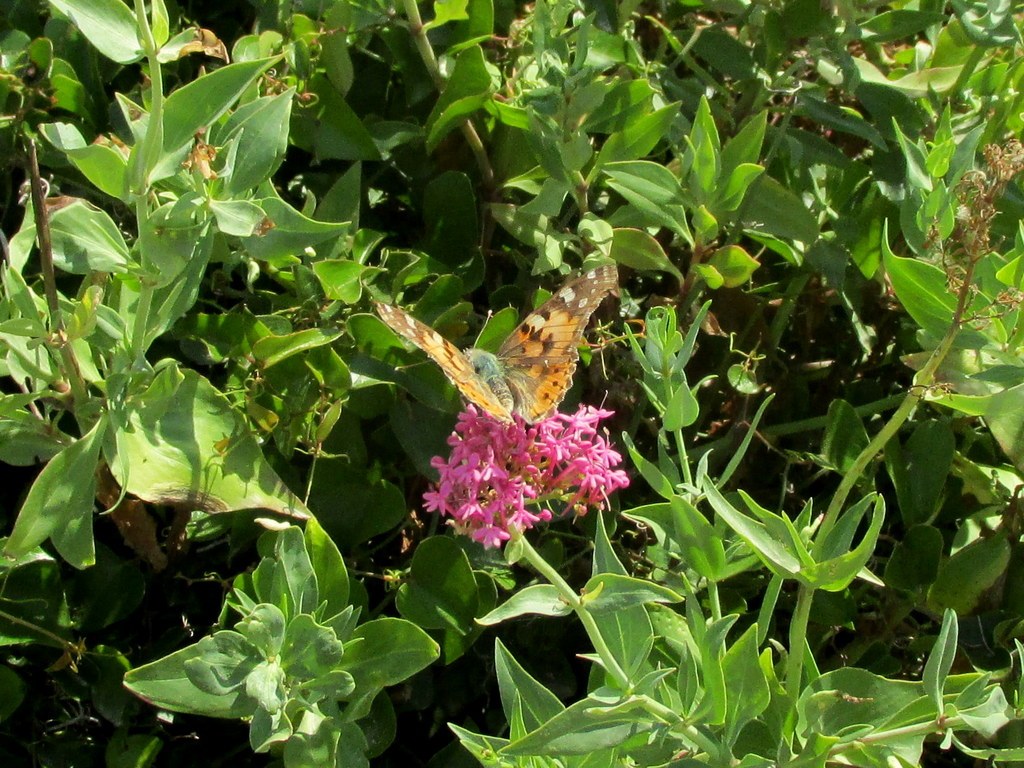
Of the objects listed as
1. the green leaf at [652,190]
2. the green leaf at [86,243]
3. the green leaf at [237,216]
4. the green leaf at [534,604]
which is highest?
the green leaf at [237,216]

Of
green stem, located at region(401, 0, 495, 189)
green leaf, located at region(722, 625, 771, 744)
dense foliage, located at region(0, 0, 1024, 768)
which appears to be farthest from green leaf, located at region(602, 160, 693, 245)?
green leaf, located at region(722, 625, 771, 744)

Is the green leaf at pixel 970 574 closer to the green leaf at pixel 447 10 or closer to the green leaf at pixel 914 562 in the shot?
the green leaf at pixel 914 562

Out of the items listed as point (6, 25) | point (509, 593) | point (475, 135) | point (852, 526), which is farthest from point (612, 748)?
point (6, 25)

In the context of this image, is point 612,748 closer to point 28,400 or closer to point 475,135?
point 28,400

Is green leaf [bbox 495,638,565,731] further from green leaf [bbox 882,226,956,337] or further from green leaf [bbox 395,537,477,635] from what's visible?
green leaf [bbox 882,226,956,337]

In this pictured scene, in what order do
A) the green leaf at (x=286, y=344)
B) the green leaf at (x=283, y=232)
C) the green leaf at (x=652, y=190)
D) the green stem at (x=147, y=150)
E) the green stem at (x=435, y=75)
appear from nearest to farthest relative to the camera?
1. the green stem at (x=147, y=150)
2. the green leaf at (x=283, y=232)
3. the green leaf at (x=286, y=344)
4. the green leaf at (x=652, y=190)
5. the green stem at (x=435, y=75)

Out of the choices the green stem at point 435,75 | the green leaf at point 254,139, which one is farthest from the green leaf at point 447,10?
the green leaf at point 254,139

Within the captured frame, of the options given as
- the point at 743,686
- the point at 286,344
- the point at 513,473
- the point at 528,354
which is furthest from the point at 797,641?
the point at 286,344

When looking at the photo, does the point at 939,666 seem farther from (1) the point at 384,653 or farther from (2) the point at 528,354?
(2) the point at 528,354
